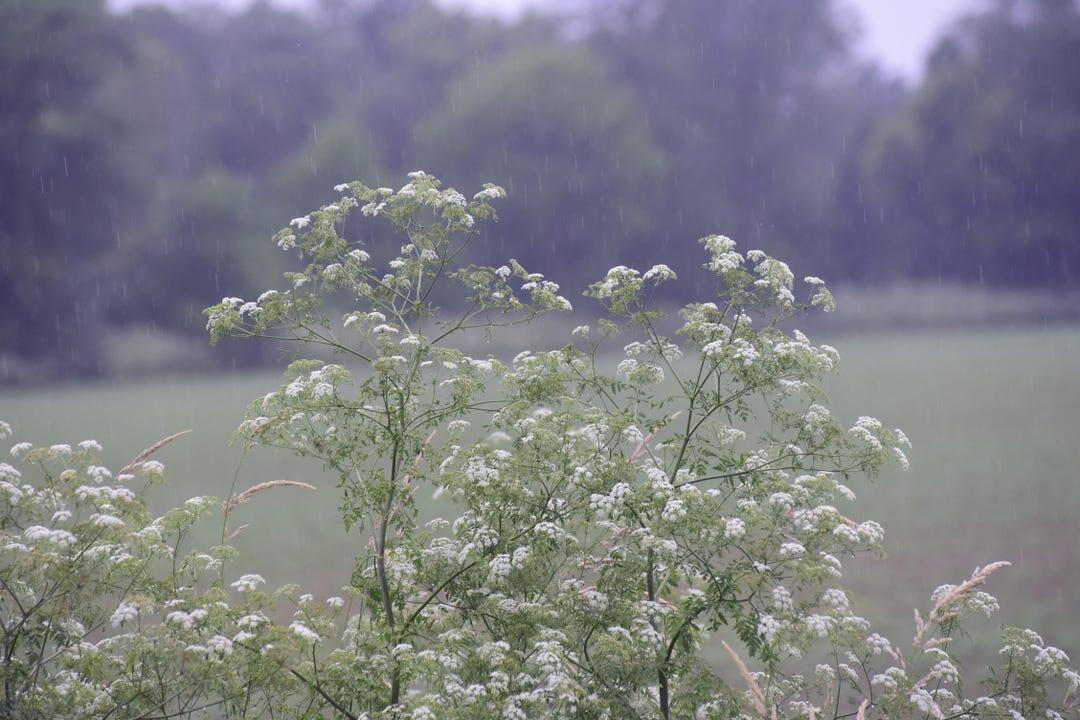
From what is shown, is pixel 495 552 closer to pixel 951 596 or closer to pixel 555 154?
pixel 951 596

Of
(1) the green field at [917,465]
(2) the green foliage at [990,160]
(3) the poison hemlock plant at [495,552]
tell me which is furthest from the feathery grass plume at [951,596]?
(2) the green foliage at [990,160]

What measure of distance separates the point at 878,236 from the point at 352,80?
29.3 m

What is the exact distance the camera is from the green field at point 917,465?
16172mm

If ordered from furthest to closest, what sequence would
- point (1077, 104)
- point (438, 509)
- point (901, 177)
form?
1. point (901, 177)
2. point (1077, 104)
3. point (438, 509)

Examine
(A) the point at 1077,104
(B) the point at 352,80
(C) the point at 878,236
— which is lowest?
(C) the point at 878,236

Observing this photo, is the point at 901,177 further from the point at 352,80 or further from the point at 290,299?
the point at 290,299

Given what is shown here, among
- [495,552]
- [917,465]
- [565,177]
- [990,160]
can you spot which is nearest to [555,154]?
[565,177]

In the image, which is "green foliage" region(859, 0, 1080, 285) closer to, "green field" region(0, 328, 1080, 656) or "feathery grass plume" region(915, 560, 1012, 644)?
"green field" region(0, 328, 1080, 656)

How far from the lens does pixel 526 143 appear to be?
52188 millimetres

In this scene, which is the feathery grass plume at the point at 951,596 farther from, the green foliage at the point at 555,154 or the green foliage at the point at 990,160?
the green foliage at the point at 990,160

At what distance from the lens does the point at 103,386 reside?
40.6 meters

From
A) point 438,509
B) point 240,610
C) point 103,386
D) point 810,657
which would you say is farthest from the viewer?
point 103,386

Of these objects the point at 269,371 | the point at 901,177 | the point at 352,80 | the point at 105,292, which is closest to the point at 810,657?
the point at 269,371

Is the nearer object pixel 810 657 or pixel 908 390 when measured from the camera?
pixel 810 657
